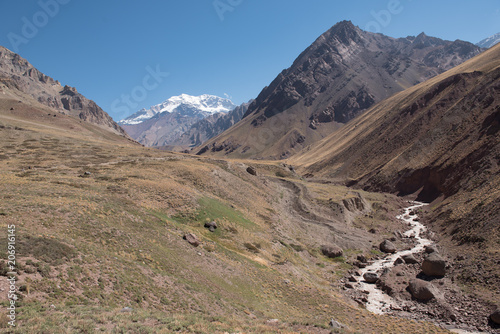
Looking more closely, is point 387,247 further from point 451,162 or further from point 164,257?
point 451,162

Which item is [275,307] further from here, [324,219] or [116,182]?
[324,219]

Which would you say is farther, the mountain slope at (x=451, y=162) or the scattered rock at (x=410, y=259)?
the mountain slope at (x=451, y=162)

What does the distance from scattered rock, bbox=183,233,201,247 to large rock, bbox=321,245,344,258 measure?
2487 cm

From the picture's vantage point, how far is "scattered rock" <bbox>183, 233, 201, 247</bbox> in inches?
1162

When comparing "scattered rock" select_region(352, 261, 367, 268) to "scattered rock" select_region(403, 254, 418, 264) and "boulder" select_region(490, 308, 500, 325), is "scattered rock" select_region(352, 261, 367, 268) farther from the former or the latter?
"boulder" select_region(490, 308, 500, 325)

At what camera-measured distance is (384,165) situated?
106625 mm

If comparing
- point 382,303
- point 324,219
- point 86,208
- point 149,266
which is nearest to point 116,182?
point 86,208

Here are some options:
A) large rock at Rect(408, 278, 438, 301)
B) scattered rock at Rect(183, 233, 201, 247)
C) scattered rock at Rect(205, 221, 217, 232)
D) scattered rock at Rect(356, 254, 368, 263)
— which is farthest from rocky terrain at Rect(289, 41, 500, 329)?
scattered rock at Rect(183, 233, 201, 247)

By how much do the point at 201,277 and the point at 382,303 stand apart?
2159 cm

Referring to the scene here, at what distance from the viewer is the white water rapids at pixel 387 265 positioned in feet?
100

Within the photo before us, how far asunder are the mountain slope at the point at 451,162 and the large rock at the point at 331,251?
52.8 feet

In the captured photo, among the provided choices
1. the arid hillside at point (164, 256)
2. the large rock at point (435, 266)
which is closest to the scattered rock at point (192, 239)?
the arid hillside at point (164, 256)

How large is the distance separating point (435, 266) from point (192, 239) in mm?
32171

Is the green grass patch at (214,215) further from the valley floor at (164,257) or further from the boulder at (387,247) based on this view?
the boulder at (387,247)
